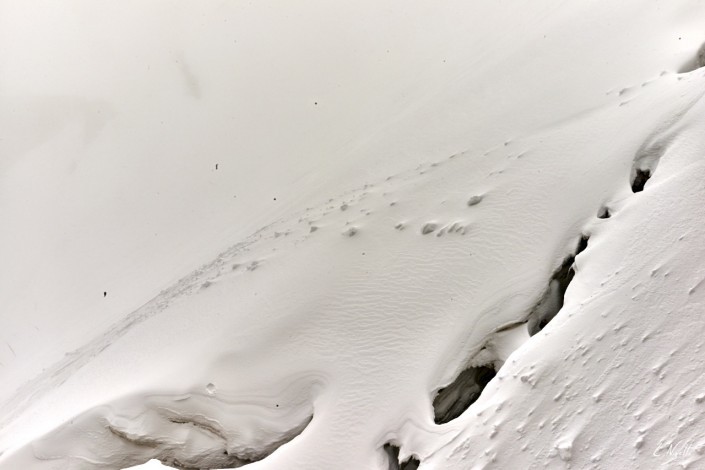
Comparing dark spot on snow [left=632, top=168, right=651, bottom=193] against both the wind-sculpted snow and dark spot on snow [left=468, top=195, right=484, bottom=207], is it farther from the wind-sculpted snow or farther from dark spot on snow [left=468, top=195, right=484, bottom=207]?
dark spot on snow [left=468, top=195, right=484, bottom=207]

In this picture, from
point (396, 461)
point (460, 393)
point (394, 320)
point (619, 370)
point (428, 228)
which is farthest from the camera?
point (428, 228)

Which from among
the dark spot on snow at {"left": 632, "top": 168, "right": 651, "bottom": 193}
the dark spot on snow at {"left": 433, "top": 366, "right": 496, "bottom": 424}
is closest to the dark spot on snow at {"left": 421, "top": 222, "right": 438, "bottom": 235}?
the dark spot on snow at {"left": 433, "top": 366, "right": 496, "bottom": 424}

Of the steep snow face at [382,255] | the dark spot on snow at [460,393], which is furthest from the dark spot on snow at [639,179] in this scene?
the dark spot on snow at [460,393]

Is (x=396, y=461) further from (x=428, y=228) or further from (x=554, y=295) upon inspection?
(x=428, y=228)

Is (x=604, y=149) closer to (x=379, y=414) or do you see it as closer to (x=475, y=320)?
(x=475, y=320)

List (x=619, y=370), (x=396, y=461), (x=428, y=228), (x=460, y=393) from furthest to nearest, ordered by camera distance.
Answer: (x=428, y=228) < (x=460, y=393) < (x=396, y=461) < (x=619, y=370)

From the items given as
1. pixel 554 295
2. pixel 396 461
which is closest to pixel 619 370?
pixel 554 295
